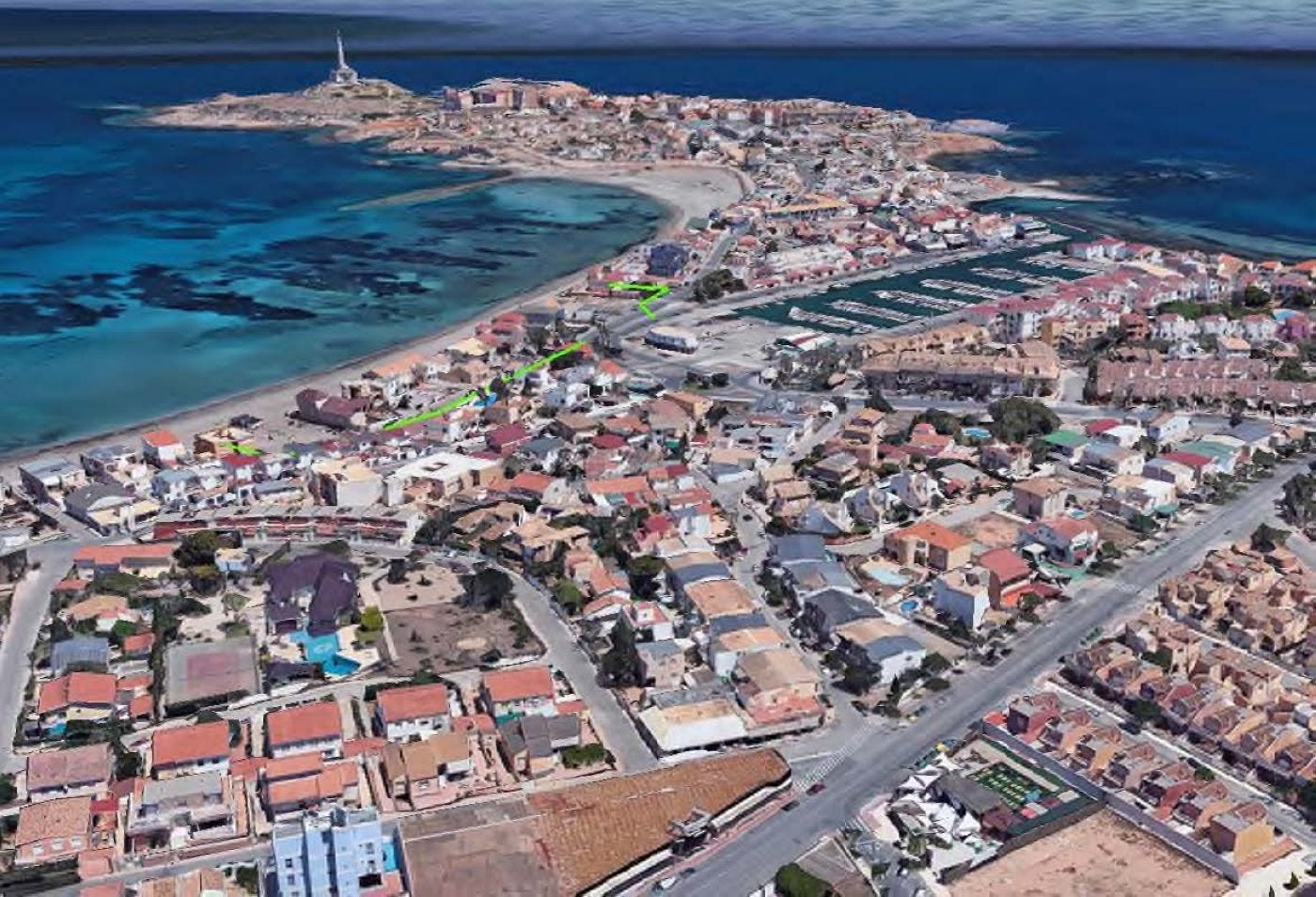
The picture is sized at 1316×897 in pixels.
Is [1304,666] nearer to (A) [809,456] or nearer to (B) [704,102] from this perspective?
(A) [809,456]

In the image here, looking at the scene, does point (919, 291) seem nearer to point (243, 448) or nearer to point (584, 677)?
point (243, 448)

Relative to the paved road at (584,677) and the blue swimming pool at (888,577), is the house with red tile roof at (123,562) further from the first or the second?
the blue swimming pool at (888,577)

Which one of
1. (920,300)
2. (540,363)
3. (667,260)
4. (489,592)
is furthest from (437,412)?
(920,300)

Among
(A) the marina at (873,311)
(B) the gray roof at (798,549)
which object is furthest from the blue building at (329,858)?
(A) the marina at (873,311)

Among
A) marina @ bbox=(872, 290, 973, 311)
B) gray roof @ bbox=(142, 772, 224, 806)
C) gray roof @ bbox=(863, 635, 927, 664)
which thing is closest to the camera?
gray roof @ bbox=(142, 772, 224, 806)

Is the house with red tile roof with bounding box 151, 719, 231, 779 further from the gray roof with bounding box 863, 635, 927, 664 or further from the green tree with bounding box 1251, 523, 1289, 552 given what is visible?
the green tree with bounding box 1251, 523, 1289, 552

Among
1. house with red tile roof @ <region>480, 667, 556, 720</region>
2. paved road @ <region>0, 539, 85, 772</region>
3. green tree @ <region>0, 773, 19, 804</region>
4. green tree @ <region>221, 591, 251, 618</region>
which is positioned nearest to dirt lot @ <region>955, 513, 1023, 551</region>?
house with red tile roof @ <region>480, 667, 556, 720</region>
